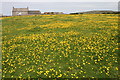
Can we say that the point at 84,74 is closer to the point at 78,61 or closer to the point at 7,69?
the point at 78,61

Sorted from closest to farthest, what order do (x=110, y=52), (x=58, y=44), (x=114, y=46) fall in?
(x=110, y=52)
(x=114, y=46)
(x=58, y=44)

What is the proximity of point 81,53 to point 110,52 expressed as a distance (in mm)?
2902

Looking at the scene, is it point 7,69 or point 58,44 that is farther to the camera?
point 58,44

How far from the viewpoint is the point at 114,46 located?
13906 millimetres

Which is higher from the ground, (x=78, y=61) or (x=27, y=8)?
(x=27, y=8)

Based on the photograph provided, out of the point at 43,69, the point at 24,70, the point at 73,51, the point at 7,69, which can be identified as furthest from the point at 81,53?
the point at 7,69

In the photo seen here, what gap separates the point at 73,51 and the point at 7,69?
21.8ft

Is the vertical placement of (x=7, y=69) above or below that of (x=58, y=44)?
below

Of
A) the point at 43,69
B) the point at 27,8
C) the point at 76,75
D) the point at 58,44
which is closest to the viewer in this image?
the point at 76,75

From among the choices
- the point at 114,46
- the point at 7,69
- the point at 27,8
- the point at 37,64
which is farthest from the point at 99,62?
the point at 27,8

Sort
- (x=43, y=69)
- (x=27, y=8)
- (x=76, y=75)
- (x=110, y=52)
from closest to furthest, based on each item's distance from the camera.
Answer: (x=76, y=75) → (x=43, y=69) → (x=110, y=52) → (x=27, y=8)

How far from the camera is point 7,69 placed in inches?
418

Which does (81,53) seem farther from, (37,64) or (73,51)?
(37,64)

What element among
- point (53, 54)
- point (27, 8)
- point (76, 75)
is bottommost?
point (76, 75)
